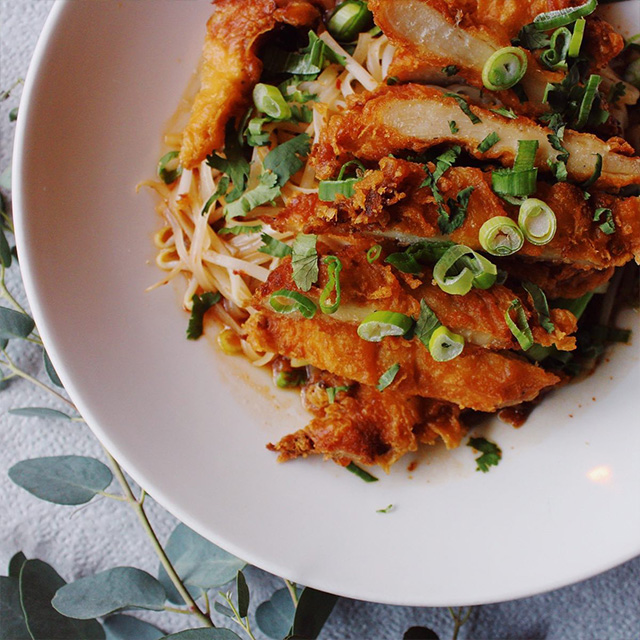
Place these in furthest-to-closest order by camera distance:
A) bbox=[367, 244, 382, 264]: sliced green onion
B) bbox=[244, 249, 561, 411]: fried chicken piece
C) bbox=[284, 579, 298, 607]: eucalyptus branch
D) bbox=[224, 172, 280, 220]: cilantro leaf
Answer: bbox=[284, 579, 298, 607]: eucalyptus branch < bbox=[224, 172, 280, 220]: cilantro leaf < bbox=[244, 249, 561, 411]: fried chicken piece < bbox=[367, 244, 382, 264]: sliced green onion

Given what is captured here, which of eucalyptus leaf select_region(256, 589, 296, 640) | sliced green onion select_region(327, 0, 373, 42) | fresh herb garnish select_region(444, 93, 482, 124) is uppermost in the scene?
sliced green onion select_region(327, 0, 373, 42)

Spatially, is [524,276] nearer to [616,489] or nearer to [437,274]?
[437,274]

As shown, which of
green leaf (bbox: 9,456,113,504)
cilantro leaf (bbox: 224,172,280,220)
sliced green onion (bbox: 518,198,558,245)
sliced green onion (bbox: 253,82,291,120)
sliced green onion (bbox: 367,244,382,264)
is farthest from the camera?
green leaf (bbox: 9,456,113,504)

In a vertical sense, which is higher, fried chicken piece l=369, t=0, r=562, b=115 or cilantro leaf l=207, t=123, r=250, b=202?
fried chicken piece l=369, t=0, r=562, b=115

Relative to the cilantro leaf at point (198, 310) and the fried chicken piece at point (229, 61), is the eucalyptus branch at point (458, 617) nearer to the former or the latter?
the cilantro leaf at point (198, 310)

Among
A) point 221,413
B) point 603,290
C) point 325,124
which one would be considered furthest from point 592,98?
point 221,413

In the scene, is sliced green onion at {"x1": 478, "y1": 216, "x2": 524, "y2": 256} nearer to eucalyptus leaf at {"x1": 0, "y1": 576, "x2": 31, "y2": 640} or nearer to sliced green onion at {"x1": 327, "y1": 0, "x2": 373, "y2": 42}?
sliced green onion at {"x1": 327, "y1": 0, "x2": 373, "y2": 42}

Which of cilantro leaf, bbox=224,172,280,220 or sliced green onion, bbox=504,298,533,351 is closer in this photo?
sliced green onion, bbox=504,298,533,351

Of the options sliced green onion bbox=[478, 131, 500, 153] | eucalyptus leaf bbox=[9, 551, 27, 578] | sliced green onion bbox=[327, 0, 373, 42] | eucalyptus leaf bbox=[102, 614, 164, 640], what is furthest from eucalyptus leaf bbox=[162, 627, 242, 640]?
sliced green onion bbox=[327, 0, 373, 42]
